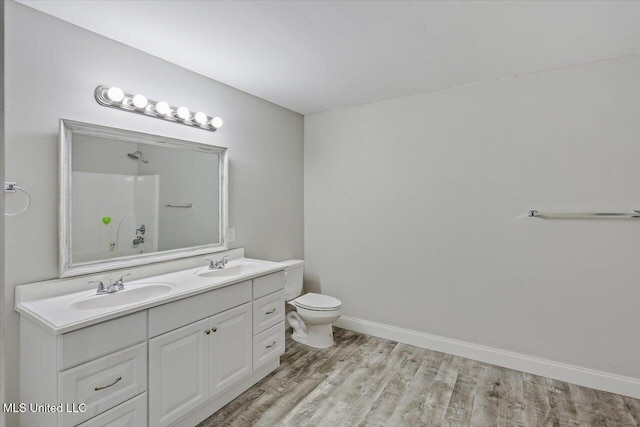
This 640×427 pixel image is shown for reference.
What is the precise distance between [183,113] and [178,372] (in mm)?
1653

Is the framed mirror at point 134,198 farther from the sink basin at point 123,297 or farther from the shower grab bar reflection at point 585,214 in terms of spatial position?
the shower grab bar reflection at point 585,214

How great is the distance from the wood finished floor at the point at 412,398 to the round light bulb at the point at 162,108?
1.95 metres

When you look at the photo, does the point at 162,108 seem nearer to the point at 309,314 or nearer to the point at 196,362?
the point at 196,362

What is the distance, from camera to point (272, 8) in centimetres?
169

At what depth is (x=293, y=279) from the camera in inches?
126

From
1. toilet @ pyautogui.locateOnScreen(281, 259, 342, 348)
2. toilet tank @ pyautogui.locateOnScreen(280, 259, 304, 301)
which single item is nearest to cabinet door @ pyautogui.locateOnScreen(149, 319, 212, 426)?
toilet @ pyautogui.locateOnScreen(281, 259, 342, 348)

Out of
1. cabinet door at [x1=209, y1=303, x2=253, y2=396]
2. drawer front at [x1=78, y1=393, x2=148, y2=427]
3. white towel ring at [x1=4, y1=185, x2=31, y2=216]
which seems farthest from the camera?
cabinet door at [x1=209, y1=303, x2=253, y2=396]

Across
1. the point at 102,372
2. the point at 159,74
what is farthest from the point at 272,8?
the point at 102,372

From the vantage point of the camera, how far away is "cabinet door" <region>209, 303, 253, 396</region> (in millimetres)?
1957

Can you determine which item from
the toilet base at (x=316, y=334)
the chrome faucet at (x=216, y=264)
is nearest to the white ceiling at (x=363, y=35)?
the chrome faucet at (x=216, y=264)

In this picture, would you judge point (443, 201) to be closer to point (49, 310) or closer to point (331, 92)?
point (331, 92)

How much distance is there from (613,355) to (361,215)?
2120 mm

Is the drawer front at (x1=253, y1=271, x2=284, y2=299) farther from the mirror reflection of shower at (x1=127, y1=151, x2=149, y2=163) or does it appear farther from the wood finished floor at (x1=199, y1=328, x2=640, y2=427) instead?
the mirror reflection of shower at (x1=127, y1=151, x2=149, y2=163)

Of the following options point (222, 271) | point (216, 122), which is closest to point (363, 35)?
point (216, 122)
